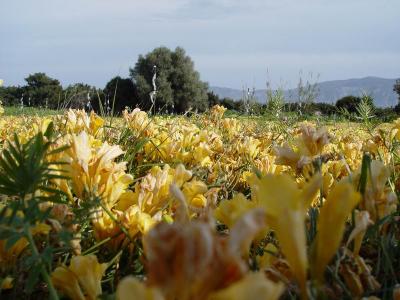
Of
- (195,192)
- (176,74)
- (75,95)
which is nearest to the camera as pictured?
(195,192)

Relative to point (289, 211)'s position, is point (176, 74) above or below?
above

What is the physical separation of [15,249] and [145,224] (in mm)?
251

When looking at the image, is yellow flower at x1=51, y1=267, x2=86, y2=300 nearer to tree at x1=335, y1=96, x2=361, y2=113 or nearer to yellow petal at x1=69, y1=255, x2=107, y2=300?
yellow petal at x1=69, y1=255, x2=107, y2=300

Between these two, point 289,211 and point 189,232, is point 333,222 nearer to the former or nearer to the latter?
point 289,211

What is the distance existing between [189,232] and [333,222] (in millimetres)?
213

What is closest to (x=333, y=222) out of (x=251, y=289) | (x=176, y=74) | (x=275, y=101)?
(x=251, y=289)

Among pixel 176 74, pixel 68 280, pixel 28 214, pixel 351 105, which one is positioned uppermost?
pixel 176 74

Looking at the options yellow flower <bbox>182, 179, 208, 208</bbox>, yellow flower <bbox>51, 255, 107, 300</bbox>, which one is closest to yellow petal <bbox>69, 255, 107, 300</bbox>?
yellow flower <bbox>51, 255, 107, 300</bbox>

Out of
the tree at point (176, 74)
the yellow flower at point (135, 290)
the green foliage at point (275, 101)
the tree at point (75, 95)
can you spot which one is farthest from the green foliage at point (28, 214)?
the tree at point (176, 74)

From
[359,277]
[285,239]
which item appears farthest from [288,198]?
[359,277]

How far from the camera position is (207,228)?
36cm

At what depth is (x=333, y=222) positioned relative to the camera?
512mm

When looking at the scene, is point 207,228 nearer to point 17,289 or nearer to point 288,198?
point 288,198

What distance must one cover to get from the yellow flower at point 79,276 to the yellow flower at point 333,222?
42 cm
